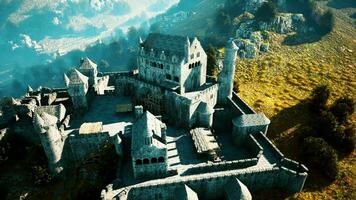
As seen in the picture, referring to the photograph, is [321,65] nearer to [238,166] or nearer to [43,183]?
[238,166]

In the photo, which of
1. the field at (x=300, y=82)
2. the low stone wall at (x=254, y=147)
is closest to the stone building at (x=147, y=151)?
the low stone wall at (x=254, y=147)

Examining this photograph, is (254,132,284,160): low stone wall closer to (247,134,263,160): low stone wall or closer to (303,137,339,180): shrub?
(247,134,263,160): low stone wall

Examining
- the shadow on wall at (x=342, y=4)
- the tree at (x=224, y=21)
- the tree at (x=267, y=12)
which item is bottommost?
the tree at (x=224, y=21)

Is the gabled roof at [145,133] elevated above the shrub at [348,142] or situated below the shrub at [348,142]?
above

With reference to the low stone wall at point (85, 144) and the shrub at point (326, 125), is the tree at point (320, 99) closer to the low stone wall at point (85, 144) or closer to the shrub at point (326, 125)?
the shrub at point (326, 125)

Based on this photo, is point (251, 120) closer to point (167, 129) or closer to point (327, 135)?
point (167, 129)

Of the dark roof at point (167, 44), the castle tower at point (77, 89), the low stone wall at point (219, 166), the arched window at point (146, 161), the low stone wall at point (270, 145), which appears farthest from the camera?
the dark roof at point (167, 44)

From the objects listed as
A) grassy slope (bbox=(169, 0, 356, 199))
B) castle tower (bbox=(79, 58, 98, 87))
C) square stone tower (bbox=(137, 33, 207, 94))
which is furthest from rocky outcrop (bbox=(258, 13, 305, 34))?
castle tower (bbox=(79, 58, 98, 87))
